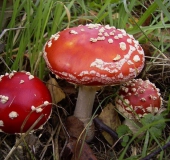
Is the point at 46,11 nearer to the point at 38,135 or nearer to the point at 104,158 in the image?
the point at 38,135

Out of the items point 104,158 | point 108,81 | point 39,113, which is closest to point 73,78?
point 108,81

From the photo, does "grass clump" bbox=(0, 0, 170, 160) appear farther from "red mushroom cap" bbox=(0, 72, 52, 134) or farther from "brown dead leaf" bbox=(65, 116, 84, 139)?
"red mushroom cap" bbox=(0, 72, 52, 134)

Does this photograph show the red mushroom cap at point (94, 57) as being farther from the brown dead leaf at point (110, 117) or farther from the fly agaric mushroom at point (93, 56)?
the brown dead leaf at point (110, 117)

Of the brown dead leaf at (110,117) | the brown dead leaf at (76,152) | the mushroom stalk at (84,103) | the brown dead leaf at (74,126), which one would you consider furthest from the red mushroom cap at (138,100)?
the brown dead leaf at (76,152)

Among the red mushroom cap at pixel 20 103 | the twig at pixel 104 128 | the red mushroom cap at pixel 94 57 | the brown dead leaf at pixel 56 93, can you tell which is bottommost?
the twig at pixel 104 128

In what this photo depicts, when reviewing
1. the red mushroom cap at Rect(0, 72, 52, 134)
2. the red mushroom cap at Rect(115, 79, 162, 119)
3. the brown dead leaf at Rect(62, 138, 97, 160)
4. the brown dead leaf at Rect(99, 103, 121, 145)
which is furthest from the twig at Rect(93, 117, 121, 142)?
the red mushroom cap at Rect(0, 72, 52, 134)
